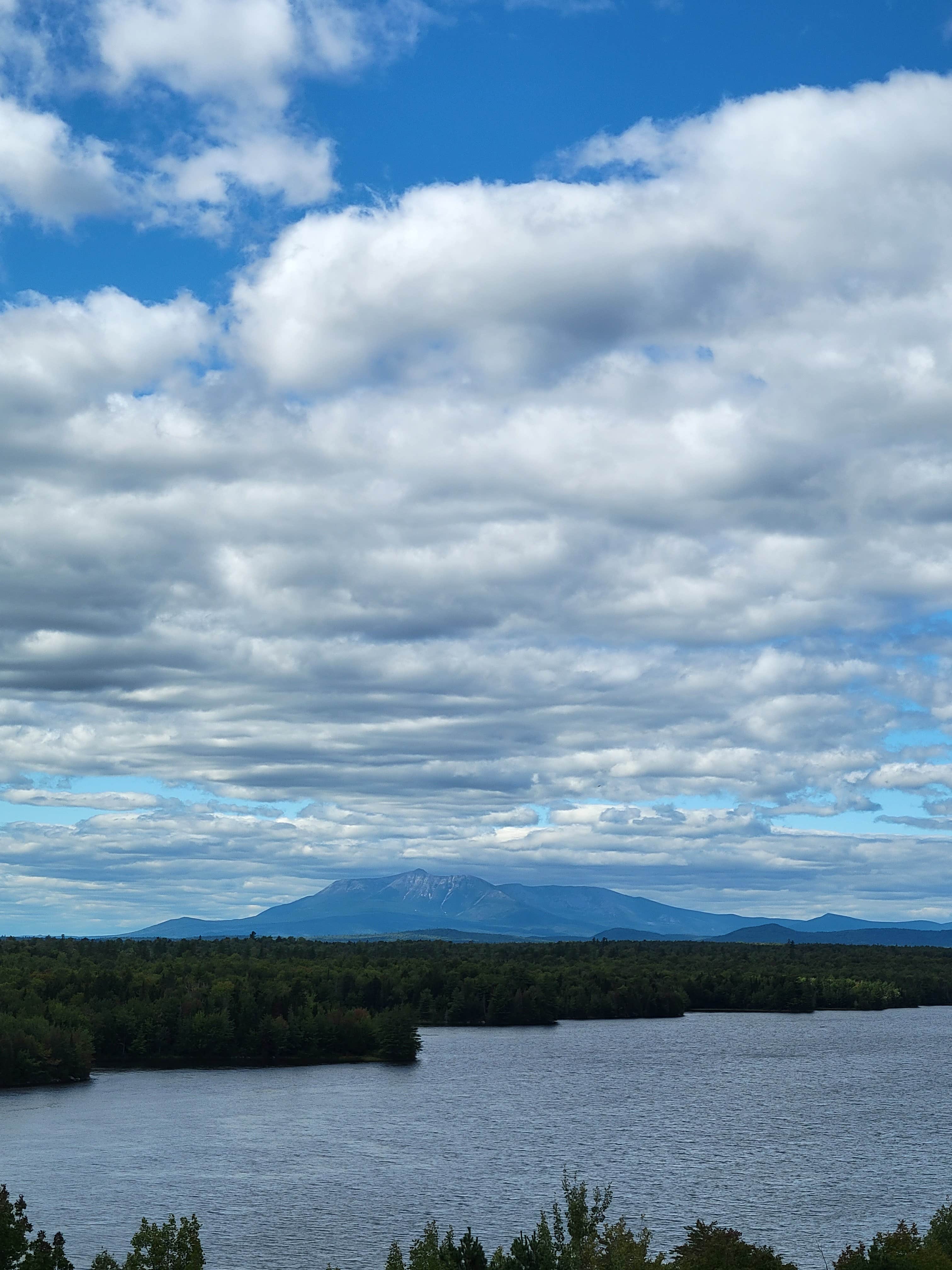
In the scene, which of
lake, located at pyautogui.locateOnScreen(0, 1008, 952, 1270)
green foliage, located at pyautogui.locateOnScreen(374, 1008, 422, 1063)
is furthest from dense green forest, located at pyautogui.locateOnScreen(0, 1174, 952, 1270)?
green foliage, located at pyautogui.locateOnScreen(374, 1008, 422, 1063)

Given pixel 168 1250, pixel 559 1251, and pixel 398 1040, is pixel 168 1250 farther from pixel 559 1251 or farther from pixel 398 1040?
pixel 398 1040

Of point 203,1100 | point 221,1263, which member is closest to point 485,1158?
point 221,1263

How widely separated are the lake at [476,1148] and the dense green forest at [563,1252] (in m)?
18.5

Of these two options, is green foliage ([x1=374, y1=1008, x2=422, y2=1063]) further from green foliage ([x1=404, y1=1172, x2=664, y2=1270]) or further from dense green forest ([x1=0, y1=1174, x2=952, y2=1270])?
dense green forest ([x1=0, y1=1174, x2=952, y2=1270])

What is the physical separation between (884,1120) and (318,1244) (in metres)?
62.7

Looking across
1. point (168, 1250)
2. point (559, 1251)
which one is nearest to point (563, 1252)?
point (559, 1251)

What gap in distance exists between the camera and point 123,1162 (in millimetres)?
98250

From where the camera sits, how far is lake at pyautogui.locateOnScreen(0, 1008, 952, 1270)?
3031 inches

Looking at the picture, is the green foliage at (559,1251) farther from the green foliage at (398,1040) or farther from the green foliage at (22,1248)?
the green foliage at (398,1040)

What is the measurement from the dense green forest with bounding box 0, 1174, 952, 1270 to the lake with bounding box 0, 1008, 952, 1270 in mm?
18531

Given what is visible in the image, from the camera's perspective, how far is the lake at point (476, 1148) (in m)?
77.0

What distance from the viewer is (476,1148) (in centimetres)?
10344

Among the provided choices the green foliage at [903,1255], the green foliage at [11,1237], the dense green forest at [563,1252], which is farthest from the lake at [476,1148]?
the green foliage at [11,1237]

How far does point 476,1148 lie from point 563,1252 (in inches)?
2213
